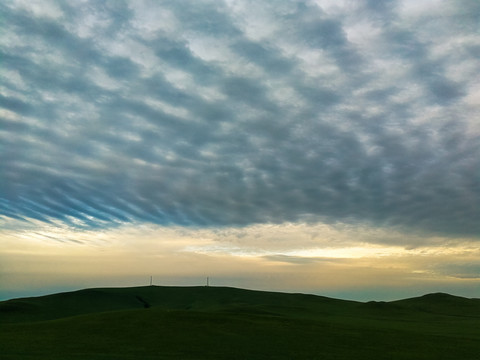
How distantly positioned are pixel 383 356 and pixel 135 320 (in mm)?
28380

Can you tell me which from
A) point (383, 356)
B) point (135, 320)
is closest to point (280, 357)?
point (383, 356)

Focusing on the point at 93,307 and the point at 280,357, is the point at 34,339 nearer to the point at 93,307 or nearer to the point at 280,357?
the point at 280,357

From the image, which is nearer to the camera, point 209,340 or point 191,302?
point 209,340

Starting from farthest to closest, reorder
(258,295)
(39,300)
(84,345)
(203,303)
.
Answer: (258,295), (203,303), (39,300), (84,345)

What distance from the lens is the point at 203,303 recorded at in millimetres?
119688

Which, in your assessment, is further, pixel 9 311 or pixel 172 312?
pixel 9 311

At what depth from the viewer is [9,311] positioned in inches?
3489

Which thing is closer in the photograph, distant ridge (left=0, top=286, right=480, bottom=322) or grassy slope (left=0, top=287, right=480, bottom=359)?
grassy slope (left=0, top=287, right=480, bottom=359)

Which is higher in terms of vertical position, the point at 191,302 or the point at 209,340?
the point at 191,302

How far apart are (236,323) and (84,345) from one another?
20.4m

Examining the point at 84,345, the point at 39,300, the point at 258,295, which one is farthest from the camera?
the point at 258,295

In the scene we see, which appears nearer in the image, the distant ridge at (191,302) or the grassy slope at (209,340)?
the grassy slope at (209,340)

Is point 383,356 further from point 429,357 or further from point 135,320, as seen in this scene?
point 135,320

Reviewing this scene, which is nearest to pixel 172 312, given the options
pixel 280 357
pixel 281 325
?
pixel 281 325
